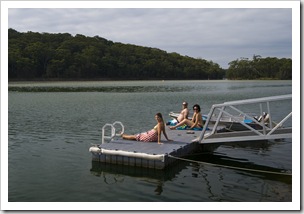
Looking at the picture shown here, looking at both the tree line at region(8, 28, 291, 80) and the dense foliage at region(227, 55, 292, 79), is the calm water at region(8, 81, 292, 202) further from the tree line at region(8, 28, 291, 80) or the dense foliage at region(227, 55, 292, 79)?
the dense foliage at region(227, 55, 292, 79)

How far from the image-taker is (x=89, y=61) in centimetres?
13738

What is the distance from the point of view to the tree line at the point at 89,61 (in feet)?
390

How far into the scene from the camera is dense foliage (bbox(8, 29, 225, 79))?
11875 cm

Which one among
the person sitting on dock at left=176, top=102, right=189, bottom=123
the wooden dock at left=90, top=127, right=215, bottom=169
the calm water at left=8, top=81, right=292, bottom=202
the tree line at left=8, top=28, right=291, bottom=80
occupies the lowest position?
the calm water at left=8, top=81, right=292, bottom=202

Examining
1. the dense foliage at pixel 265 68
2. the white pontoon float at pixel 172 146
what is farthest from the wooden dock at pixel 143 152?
the dense foliage at pixel 265 68

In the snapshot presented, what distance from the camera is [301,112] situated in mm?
7465

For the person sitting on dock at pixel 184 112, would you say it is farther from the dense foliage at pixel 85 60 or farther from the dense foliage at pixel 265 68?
the dense foliage at pixel 265 68

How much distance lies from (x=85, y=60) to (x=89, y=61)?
2002 mm

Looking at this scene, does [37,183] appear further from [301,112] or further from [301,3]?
[301,3]

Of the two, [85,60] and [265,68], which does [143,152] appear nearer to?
[85,60]

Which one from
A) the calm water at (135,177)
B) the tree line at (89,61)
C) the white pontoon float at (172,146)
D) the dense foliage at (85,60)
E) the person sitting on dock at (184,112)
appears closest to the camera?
the calm water at (135,177)

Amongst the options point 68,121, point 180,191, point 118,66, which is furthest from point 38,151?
point 118,66

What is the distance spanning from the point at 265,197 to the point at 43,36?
139m

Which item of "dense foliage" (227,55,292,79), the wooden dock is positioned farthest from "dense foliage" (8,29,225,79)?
the wooden dock
